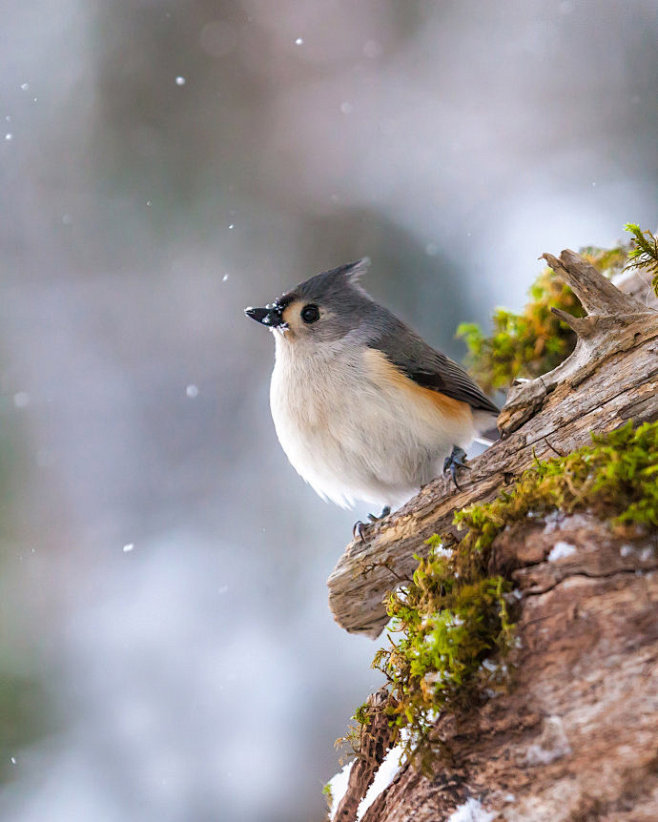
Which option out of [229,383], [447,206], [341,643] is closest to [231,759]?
[341,643]

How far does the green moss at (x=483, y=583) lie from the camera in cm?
119

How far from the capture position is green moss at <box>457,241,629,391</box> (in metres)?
2.80

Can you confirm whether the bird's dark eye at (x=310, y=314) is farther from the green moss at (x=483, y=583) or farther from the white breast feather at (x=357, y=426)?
the green moss at (x=483, y=583)

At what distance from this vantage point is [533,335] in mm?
2891

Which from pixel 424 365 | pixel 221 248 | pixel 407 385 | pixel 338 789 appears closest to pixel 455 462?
pixel 407 385

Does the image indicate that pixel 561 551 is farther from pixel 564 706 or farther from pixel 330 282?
pixel 330 282

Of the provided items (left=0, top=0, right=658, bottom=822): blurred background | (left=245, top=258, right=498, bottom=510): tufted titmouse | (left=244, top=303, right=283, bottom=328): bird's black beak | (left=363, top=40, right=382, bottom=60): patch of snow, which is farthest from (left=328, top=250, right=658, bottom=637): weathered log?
(left=363, top=40, right=382, bottom=60): patch of snow

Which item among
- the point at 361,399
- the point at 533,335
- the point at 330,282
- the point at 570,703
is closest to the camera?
the point at 570,703

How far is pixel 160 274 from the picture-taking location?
15.4 feet

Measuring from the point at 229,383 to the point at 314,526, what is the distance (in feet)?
3.37

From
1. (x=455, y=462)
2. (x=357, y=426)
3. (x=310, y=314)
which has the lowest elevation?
(x=455, y=462)

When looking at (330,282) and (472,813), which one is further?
(330,282)

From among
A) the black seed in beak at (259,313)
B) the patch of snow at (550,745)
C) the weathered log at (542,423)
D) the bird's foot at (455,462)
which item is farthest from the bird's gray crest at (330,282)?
the patch of snow at (550,745)

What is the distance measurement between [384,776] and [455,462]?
2.76ft
